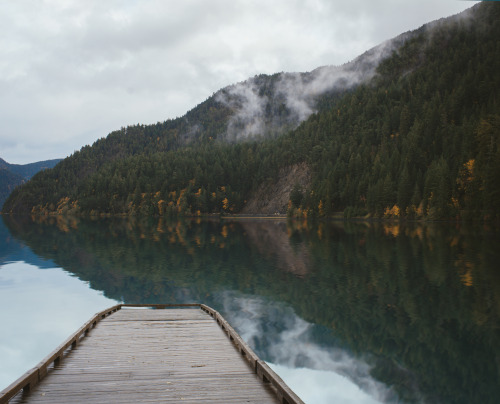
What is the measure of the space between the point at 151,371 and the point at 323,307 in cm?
1532

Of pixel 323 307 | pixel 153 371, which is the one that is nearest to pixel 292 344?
pixel 323 307

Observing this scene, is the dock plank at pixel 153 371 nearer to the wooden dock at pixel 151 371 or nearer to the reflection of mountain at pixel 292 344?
the wooden dock at pixel 151 371

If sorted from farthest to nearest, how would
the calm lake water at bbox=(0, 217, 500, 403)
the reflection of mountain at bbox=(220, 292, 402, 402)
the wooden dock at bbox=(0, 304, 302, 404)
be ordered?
the reflection of mountain at bbox=(220, 292, 402, 402)
the calm lake water at bbox=(0, 217, 500, 403)
the wooden dock at bbox=(0, 304, 302, 404)

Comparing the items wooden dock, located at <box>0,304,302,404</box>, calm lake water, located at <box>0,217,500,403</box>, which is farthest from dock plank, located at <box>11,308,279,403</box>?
calm lake water, located at <box>0,217,500,403</box>

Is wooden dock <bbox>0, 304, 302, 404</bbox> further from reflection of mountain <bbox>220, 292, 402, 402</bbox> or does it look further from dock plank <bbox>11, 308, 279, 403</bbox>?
reflection of mountain <bbox>220, 292, 402, 402</bbox>

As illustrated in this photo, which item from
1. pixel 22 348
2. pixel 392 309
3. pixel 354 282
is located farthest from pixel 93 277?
pixel 392 309

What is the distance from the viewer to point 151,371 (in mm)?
9500

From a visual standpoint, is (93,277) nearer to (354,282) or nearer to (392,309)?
(354,282)

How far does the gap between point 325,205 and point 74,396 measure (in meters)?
155

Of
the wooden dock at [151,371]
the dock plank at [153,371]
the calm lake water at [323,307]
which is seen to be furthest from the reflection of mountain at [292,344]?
the dock plank at [153,371]

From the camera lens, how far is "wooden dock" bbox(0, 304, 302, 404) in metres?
7.70

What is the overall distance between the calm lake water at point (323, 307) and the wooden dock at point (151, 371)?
14.7ft

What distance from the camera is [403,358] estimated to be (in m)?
15.4

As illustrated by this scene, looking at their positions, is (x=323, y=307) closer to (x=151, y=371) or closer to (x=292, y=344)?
(x=292, y=344)
